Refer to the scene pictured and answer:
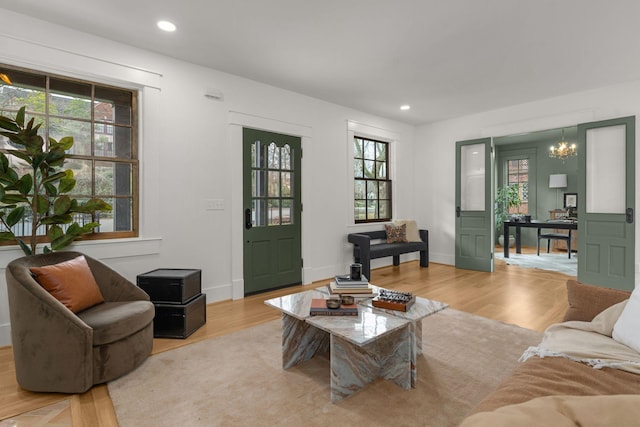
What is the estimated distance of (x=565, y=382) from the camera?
1.26 m

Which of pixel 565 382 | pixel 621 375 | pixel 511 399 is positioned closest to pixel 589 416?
pixel 511 399

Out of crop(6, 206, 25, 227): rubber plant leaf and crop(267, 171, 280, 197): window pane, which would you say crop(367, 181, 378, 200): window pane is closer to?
crop(267, 171, 280, 197): window pane

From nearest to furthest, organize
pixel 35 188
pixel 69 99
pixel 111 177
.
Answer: pixel 35 188 → pixel 69 99 → pixel 111 177

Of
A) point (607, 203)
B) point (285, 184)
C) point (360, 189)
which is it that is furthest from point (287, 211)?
point (607, 203)

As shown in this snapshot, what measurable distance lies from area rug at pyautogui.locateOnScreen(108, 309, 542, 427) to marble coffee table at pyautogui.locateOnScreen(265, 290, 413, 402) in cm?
7

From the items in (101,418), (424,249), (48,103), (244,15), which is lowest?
(101,418)

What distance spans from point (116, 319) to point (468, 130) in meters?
5.80

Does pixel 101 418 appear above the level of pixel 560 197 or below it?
below

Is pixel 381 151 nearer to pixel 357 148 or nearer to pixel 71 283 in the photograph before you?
pixel 357 148

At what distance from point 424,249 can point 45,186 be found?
5.12 metres

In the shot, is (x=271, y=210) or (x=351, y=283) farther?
(x=271, y=210)

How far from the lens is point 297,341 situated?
2.32 metres

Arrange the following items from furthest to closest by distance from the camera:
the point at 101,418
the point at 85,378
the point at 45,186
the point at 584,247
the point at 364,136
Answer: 1. the point at 364,136
2. the point at 584,247
3. the point at 45,186
4. the point at 85,378
5. the point at 101,418

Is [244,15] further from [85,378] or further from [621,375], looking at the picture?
[621,375]
